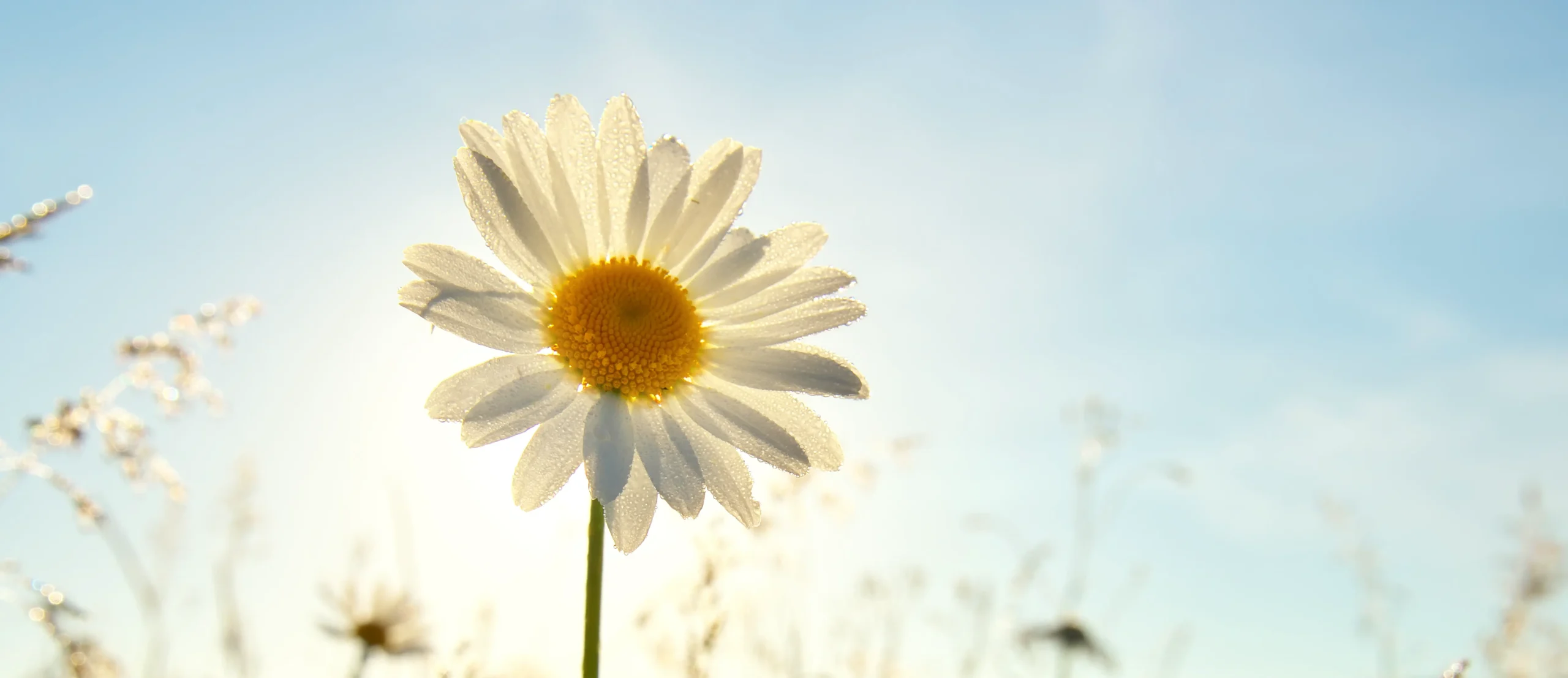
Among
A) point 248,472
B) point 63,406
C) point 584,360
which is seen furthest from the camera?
point 248,472

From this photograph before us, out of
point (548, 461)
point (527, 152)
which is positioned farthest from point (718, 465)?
point (527, 152)

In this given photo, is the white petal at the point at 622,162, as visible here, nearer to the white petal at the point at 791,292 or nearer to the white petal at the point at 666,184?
the white petal at the point at 666,184

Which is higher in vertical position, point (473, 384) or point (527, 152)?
point (527, 152)

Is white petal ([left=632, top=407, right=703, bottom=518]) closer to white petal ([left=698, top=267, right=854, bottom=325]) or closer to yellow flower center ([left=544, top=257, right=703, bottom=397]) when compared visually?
yellow flower center ([left=544, top=257, right=703, bottom=397])

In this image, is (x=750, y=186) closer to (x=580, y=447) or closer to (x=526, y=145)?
(x=526, y=145)

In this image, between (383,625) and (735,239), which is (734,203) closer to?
(735,239)

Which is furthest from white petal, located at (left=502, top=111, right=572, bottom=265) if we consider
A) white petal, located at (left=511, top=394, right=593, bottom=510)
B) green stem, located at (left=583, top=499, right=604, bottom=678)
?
green stem, located at (left=583, top=499, right=604, bottom=678)

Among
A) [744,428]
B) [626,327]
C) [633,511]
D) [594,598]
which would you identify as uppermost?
[626,327]

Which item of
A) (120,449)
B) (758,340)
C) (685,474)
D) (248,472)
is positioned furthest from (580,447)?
(248,472)
